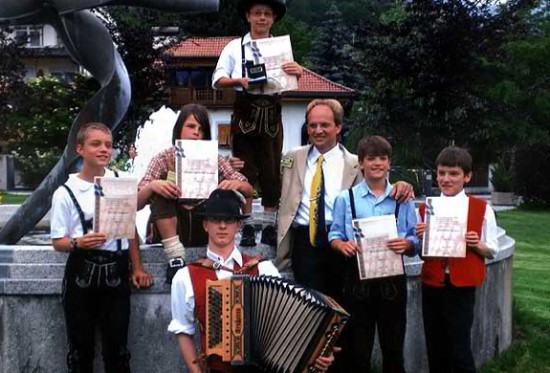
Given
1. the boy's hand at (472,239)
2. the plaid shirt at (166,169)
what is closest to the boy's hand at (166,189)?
the plaid shirt at (166,169)

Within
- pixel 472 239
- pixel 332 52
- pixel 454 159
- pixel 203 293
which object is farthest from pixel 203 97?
pixel 203 293

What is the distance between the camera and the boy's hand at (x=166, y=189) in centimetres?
531

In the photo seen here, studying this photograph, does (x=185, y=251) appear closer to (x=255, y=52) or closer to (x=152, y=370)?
(x=152, y=370)

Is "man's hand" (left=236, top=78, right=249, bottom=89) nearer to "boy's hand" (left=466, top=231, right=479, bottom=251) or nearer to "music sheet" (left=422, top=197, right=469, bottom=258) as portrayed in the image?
"music sheet" (left=422, top=197, right=469, bottom=258)

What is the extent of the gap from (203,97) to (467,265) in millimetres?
39628

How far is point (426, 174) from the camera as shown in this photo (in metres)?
22.0

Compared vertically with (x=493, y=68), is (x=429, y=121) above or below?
below

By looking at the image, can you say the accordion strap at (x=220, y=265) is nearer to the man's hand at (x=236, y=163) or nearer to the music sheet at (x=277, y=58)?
the man's hand at (x=236, y=163)

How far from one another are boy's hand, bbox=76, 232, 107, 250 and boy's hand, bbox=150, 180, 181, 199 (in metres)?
0.53

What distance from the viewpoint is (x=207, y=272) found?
441 centimetres

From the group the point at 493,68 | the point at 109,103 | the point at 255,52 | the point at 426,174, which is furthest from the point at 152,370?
the point at 493,68

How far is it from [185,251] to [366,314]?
1.24m

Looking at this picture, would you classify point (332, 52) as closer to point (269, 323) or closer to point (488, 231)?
point (488, 231)

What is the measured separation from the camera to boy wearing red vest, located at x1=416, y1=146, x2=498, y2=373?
18.1 ft
